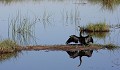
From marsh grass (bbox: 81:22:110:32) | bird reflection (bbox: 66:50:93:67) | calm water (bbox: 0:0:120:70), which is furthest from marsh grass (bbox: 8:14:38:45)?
bird reflection (bbox: 66:50:93:67)

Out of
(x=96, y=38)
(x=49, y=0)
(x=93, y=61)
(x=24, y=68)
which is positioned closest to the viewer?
(x=24, y=68)

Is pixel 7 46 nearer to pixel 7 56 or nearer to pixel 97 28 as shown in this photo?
pixel 7 56

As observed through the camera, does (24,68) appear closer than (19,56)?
Yes

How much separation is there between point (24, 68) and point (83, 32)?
7.62m

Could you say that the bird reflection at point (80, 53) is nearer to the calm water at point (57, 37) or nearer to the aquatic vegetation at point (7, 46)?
the calm water at point (57, 37)

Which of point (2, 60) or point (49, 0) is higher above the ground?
point (49, 0)

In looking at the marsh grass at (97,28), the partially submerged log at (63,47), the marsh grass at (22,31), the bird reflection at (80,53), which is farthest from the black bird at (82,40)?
the marsh grass at (97,28)

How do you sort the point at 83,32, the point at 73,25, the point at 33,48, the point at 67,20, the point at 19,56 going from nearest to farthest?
1. the point at 19,56
2. the point at 33,48
3. the point at 83,32
4. the point at 73,25
5. the point at 67,20

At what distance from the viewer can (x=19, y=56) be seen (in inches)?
558

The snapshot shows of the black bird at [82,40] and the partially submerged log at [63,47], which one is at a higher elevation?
the black bird at [82,40]

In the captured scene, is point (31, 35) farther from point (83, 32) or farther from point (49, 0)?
point (49, 0)

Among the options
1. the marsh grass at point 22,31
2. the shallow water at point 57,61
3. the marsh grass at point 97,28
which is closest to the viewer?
the shallow water at point 57,61

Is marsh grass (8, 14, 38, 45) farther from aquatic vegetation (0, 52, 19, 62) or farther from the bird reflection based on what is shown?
the bird reflection

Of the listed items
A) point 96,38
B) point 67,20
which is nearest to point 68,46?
point 96,38
